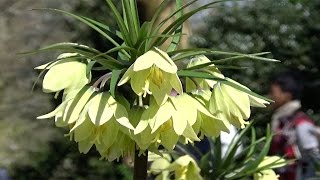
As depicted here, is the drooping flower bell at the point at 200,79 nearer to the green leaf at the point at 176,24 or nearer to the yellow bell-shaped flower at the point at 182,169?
the green leaf at the point at 176,24

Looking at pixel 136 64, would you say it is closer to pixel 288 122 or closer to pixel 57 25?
pixel 288 122

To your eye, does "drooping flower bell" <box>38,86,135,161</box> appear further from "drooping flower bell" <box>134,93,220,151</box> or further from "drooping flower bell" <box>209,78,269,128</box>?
"drooping flower bell" <box>209,78,269,128</box>

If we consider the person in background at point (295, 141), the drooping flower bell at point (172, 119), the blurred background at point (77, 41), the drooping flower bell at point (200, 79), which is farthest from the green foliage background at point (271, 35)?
the drooping flower bell at point (172, 119)

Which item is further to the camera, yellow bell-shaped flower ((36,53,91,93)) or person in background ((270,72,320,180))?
person in background ((270,72,320,180))

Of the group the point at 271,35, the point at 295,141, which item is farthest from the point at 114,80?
the point at 271,35

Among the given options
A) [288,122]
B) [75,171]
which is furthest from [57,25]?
[288,122]

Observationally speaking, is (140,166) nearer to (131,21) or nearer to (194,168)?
(131,21)

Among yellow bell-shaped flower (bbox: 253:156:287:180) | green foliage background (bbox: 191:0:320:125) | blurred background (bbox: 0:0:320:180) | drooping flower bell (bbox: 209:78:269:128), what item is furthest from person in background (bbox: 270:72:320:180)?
green foliage background (bbox: 191:0:320:125)
